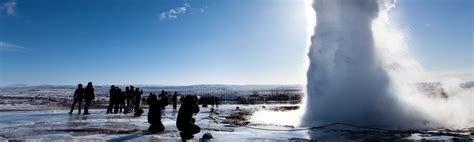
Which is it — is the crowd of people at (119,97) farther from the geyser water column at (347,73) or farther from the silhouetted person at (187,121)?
the silhouetted person at (187,121)

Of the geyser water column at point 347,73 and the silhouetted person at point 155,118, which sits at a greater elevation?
the geyser water column at point 347,73

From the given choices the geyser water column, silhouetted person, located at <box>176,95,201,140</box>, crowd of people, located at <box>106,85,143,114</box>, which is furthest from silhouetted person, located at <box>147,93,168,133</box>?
crowd of people, located at <box>106,85,143,114</box>

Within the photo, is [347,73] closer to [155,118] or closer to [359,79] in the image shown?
[359,79]

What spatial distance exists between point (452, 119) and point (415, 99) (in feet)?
9.10

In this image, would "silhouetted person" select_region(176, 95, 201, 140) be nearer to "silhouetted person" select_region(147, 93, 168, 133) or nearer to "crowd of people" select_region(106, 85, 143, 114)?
"silhouetted person" select_region(147, 93, 168, 133)

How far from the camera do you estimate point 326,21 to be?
2450cm

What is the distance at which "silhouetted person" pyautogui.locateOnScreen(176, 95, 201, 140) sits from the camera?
13548mm

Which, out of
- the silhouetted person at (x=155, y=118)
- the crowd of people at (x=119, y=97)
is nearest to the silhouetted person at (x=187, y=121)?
the silhouetted person at (x=155, y=118)

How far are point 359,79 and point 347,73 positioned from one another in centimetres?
72

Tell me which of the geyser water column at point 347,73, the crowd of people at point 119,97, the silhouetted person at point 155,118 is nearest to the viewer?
the silhouetted person at point 155,118

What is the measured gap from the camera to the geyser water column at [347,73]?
20172mm

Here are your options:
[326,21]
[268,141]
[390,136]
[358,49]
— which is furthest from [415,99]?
[268,141]

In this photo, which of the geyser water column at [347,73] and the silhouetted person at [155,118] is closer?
the silhouetted person at [155,118]

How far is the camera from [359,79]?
2186 cm
